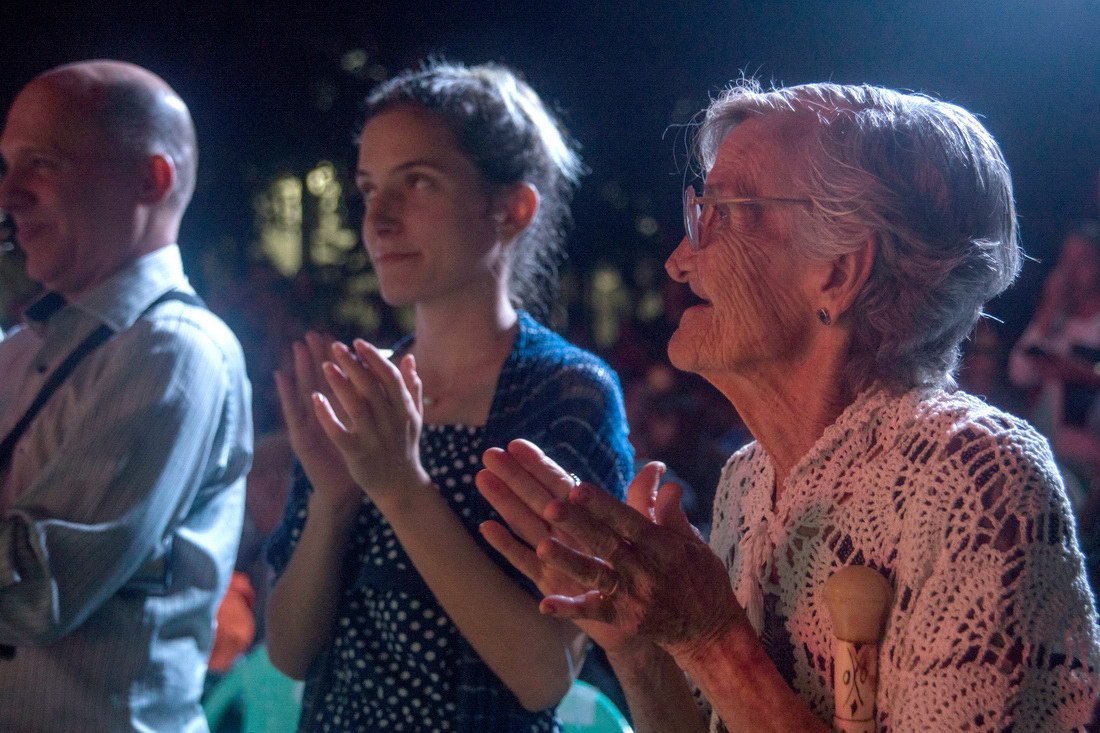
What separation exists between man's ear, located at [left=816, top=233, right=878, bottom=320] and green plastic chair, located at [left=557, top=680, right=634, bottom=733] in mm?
908

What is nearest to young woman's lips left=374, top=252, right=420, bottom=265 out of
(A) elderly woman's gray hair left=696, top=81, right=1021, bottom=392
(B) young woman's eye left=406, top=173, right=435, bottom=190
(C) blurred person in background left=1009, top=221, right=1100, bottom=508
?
(B) young woman's eye left=406, top=173, right=435, bottom=190

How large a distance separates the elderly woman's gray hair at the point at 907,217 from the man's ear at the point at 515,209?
2.31 feet

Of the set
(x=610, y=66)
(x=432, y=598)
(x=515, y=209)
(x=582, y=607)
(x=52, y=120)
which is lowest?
(x=432, y=598)

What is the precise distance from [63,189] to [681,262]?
3.87ft

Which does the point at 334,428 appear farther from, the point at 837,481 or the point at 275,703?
the point at 275,703

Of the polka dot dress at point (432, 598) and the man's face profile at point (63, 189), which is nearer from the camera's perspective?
the polka dot dress at point (432, 598)

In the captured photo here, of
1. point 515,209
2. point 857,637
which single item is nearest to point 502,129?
point 515,209

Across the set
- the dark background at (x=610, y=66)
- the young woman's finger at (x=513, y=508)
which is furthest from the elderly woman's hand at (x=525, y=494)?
the dark background at (x=610, y=66)

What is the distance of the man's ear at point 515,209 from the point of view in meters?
1.91

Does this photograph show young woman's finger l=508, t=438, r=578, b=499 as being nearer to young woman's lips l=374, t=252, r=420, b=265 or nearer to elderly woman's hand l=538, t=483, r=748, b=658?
elderly woman's hand l=538, t=483, r=748, b=658

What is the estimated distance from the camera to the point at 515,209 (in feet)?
6.34

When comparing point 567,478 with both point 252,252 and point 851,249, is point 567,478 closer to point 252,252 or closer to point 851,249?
point 851,249

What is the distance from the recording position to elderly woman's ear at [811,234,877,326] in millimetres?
1262

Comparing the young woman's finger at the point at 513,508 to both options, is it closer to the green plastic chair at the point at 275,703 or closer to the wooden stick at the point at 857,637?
the wooden stick at the point at 857,637
